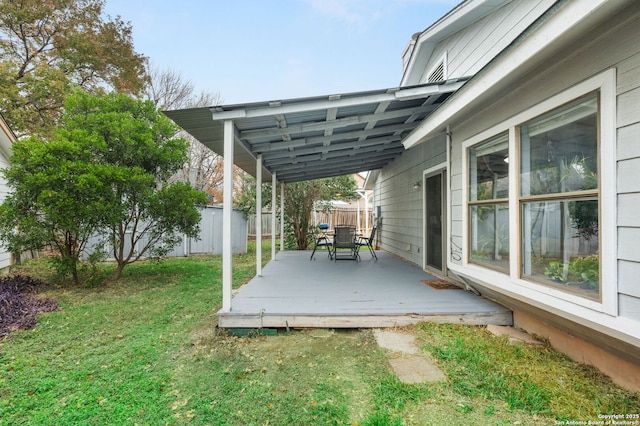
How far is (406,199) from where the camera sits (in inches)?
258

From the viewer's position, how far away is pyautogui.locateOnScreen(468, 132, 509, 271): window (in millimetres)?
2861

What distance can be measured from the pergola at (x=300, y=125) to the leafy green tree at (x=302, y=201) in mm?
3705

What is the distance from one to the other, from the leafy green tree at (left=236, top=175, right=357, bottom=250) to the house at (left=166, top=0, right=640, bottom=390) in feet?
16.0

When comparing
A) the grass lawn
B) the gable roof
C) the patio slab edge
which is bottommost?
the grass lawn

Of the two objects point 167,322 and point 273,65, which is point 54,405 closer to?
point 167,322

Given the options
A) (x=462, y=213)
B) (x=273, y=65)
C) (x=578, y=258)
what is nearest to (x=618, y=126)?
(x=578, y=258)

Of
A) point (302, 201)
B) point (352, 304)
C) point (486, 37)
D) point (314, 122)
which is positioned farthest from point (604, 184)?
point (302, 201)

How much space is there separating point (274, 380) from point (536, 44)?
2.95 metres

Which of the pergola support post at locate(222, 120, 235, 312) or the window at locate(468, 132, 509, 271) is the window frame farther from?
the pergola support post at locate(222, 120, 235, 312)

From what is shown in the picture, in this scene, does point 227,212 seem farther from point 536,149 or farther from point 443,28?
point 443,28

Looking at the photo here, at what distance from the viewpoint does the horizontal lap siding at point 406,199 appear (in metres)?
5.35


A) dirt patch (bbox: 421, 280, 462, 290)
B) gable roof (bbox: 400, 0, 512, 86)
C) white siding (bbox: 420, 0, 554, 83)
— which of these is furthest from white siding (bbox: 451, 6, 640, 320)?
gable roof (bbox: 400, 0, 512, 86)

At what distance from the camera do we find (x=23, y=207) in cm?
470

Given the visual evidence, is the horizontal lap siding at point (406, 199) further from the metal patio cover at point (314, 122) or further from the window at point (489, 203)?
the window at point (489, 203)
